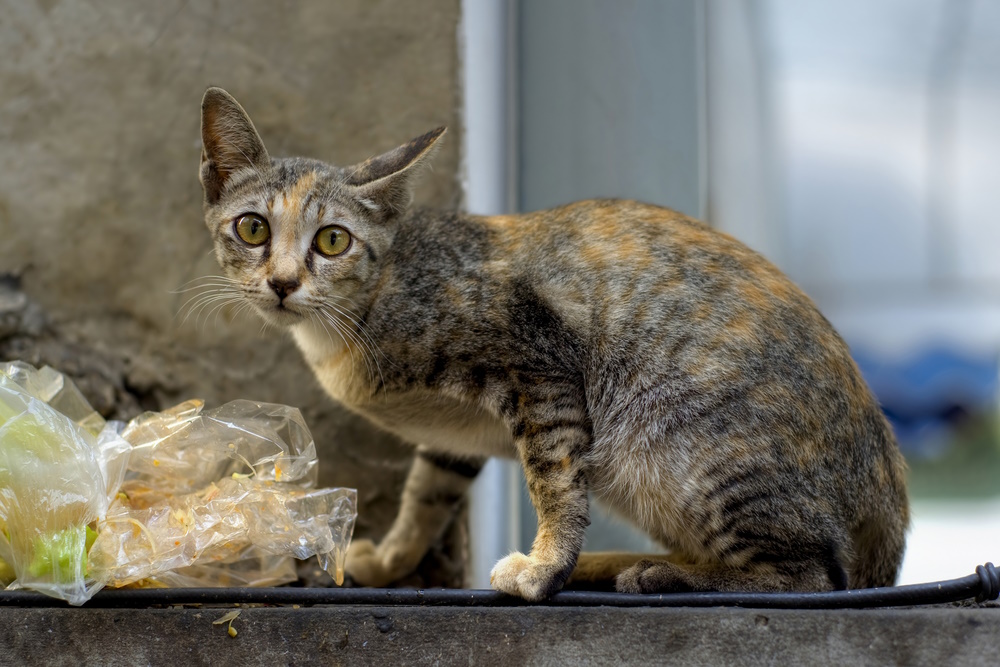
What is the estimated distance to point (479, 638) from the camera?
1.47m

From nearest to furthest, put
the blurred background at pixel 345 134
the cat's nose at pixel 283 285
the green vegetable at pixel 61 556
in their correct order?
the green vegetable at pixel 61 556 < the cat's nose at pixel 283 285 < the blurred background at pixel 345 134

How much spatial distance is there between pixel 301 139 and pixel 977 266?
2.70 metres

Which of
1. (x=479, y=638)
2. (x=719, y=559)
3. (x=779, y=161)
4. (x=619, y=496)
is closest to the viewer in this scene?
(x=479, y=638)

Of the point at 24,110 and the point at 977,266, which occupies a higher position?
the point at 24,110

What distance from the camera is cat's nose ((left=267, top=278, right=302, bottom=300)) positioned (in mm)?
1823

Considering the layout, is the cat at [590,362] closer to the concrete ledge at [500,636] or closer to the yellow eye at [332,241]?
the yellow eye at [332,241]

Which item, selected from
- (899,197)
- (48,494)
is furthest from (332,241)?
(899,197)

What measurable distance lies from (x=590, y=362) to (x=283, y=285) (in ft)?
2.19

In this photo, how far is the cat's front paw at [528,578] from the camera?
5.15 ft

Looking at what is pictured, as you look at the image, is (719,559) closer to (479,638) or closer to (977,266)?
(479,638)

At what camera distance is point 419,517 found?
2.30 meters

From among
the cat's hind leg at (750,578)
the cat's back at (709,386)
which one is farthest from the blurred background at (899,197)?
the cat's hind leg at (750,578)

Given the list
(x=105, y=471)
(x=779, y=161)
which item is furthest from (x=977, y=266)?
(x=105, y=471)

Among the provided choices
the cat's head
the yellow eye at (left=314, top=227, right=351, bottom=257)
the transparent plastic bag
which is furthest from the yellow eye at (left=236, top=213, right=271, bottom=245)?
the transparent plastic bag
